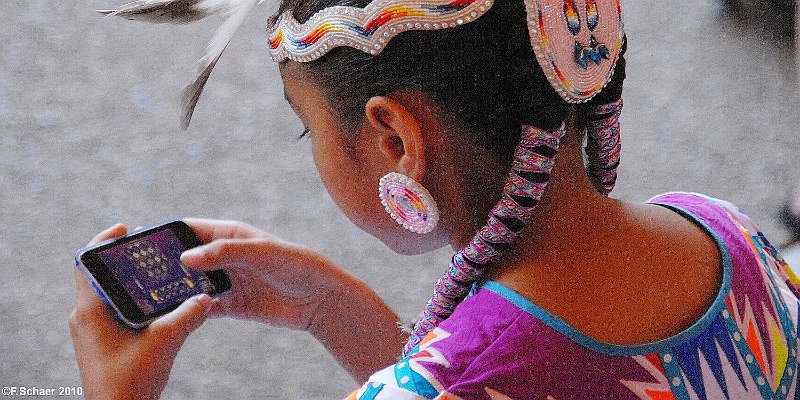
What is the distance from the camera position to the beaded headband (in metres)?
0.56

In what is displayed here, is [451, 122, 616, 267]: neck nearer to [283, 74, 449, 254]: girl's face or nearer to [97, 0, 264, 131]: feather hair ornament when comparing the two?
[283, 74, 449, 254]: girl's face

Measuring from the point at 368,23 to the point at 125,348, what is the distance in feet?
1.26

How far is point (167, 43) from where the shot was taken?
4.99ft

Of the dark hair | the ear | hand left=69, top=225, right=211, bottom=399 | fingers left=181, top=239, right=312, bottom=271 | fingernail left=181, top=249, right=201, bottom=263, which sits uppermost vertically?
the dark hair

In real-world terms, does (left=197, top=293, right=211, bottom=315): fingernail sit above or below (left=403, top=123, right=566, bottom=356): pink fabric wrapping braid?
below

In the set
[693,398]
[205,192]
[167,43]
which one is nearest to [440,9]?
[693,398]

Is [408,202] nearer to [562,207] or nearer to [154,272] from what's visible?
[562,207]

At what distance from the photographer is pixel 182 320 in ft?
2.59

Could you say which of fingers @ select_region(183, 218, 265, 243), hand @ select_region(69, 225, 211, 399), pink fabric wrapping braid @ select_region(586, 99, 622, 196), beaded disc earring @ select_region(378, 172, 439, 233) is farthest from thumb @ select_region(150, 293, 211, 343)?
pink fabric wrapping braid @ select_region(586, 99, 622, 196)

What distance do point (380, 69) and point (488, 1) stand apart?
0.09 m

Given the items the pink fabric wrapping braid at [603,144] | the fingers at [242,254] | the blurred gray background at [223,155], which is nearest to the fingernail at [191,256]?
the fingers at [242,254]

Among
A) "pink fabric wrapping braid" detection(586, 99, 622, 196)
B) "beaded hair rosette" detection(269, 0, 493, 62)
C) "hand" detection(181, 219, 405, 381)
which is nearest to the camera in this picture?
"beaded hair rosette" detection(269, 0, 493, 62)

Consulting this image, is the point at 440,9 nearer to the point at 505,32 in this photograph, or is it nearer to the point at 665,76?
the point at 505,32

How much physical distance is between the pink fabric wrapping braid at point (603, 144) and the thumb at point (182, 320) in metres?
0.36
